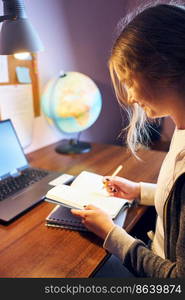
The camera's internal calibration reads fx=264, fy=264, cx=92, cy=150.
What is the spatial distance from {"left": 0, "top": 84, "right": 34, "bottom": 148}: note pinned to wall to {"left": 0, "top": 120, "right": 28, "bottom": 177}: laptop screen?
121mm

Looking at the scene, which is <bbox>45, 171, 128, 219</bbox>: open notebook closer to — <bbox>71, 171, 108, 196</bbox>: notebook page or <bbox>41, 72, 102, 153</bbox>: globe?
<bbox>71, 171, 108, 196</bbox>: notebook page

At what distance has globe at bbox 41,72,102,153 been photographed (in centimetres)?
121

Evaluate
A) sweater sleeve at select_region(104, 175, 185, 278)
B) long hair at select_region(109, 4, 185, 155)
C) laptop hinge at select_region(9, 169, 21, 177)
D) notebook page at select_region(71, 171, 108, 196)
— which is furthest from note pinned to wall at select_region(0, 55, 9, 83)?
sweater sleeve at select_region(104, 175, 185, 278)

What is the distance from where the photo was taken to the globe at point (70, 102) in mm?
1206

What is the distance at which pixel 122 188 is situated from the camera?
2.90ft

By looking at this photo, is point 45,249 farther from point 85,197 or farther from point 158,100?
point 158,100

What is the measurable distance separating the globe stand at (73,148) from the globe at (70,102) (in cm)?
11

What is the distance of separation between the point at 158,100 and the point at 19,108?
79 cm

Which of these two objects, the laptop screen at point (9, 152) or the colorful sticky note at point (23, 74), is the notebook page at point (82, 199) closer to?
the laptop screen at point (9, 152)

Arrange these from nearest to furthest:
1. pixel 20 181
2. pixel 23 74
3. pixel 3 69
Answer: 1. pixel 20 181
2. pixel 3 69
3. pixel 23 74

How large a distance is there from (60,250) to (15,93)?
0.80 meters

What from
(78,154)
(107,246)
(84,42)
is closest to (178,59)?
(107,246)

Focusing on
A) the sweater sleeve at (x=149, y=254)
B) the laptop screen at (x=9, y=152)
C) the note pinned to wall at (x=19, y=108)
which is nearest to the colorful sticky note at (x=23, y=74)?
the note pinned to wall at (x=19, y=108)

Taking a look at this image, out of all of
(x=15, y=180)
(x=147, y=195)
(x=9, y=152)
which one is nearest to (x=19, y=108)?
(x=9, y=152)
